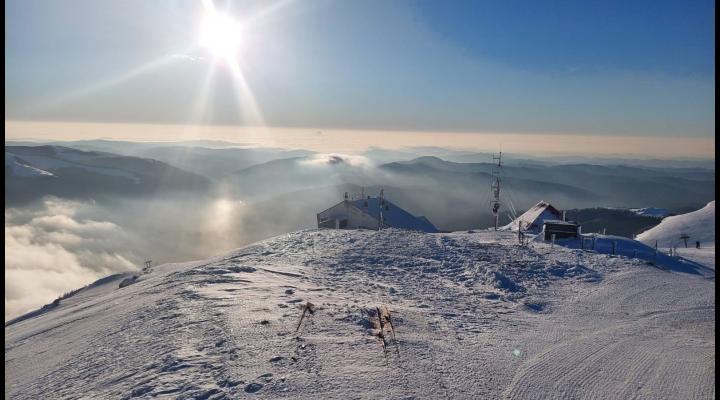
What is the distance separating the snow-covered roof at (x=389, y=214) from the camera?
45.4 metres

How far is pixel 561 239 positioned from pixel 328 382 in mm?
19172

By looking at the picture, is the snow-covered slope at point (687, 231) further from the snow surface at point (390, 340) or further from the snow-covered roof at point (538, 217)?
the snow surface at point (390, 340)

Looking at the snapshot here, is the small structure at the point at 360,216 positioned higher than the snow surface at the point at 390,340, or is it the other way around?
the small structure at the point at 360,216

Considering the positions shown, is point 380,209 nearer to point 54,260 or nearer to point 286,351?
point 286,351

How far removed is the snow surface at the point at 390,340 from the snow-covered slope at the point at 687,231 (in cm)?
3043

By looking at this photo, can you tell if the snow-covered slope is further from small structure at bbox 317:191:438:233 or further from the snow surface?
the snow surface

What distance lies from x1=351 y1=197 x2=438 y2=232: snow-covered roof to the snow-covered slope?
2313 centimetres

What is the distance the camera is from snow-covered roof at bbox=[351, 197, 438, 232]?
149 ft

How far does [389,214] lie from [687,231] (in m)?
29.9

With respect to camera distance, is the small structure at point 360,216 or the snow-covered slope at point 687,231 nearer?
the snow-covered slope at point 687,231

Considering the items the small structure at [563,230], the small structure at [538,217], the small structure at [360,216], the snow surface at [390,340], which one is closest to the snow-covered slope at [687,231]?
the small structure at [538,217]

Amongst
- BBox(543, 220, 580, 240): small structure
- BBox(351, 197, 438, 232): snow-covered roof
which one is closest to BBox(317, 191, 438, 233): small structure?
BBox(351, 197, 438, 232): snow-covered roof

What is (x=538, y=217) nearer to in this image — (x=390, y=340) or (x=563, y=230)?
(x=563, y=230)

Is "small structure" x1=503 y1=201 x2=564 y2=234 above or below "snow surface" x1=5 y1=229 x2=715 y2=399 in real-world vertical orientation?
above
